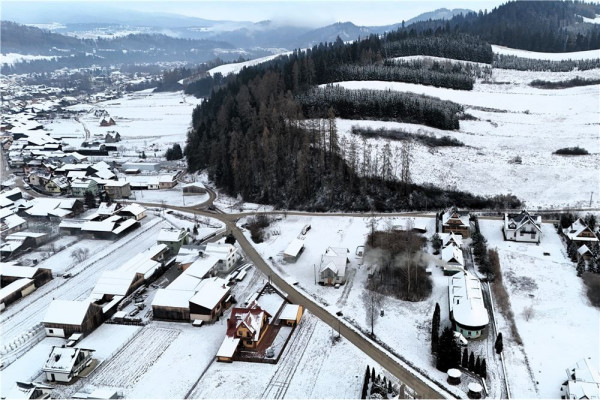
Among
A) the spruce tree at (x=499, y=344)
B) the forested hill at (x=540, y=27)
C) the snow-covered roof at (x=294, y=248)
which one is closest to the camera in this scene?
the spruce tree at (x=499, y=344)

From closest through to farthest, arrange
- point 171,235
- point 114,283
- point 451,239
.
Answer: point 114,283 → point 451,239 → point 171,235

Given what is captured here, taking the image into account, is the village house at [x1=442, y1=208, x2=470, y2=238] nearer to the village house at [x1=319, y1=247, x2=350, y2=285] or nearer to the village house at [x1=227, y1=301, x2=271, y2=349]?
the village house at [x1=319, y1=247, x2=350, y2=285]

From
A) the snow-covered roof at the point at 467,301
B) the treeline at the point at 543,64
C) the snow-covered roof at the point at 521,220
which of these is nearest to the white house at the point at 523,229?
the snow-covered roof at the point at 521,220

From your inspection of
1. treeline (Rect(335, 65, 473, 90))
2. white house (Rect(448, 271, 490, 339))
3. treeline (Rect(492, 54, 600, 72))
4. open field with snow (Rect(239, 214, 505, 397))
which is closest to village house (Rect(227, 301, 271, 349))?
open field with snow (Rect(239, 214, 505, 397))

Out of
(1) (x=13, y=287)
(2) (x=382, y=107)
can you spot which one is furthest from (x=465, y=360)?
(2) (x=382, y=107)

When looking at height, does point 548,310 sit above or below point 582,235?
below

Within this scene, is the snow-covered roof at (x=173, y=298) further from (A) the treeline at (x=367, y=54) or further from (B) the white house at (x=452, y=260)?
(A) the treeline at (x=367, y=54)

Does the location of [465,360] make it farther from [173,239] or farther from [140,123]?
[140,123]
